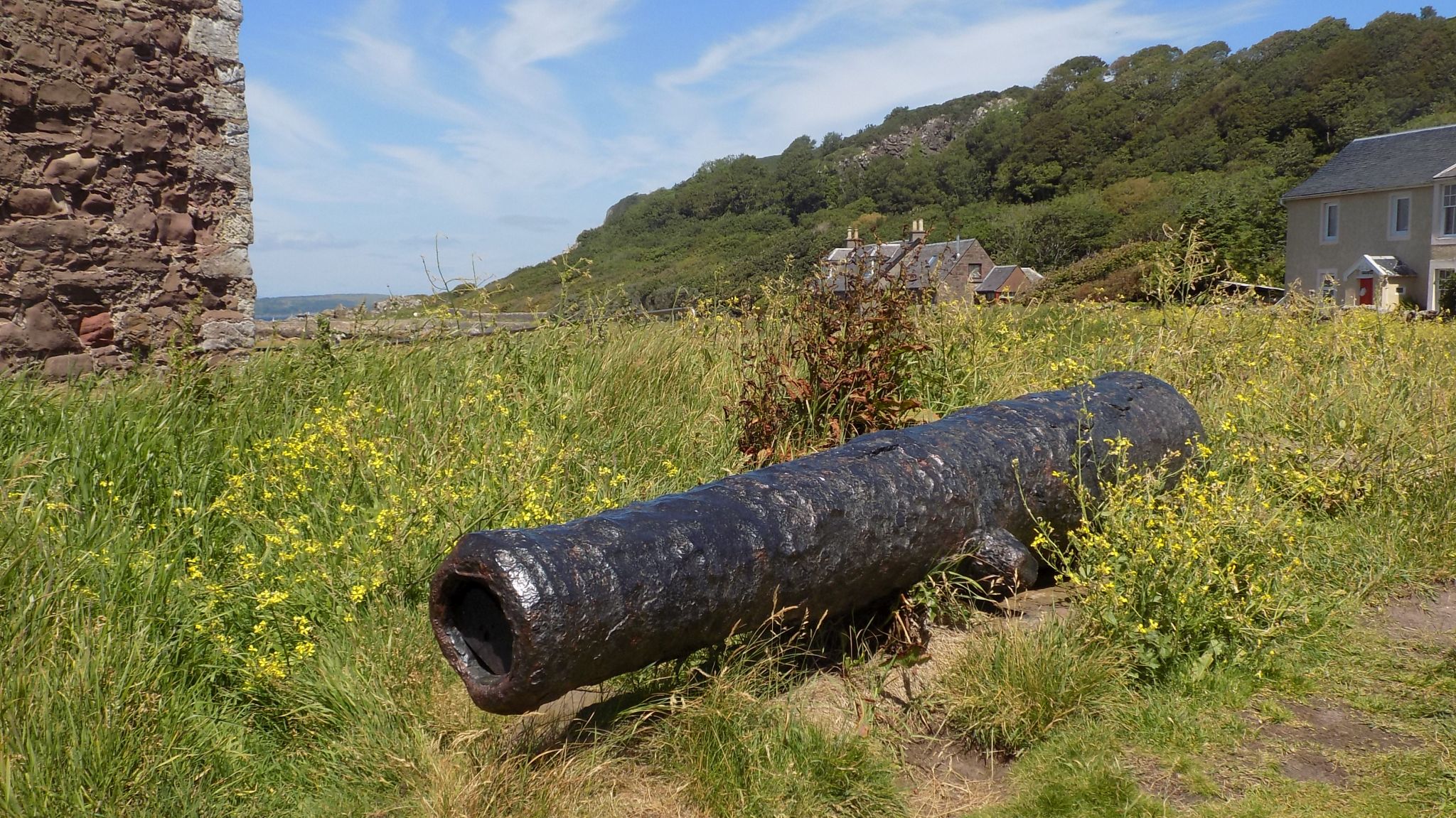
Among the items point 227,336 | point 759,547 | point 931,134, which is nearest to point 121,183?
point 227,336

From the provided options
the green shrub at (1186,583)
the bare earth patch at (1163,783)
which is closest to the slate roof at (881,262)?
the green shrub at (1186,583)

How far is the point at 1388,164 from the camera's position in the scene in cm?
3841

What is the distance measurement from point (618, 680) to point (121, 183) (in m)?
5.50

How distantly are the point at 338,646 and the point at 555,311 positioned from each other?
4.52 meters

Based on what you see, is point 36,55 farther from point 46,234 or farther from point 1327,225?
point 1327,225

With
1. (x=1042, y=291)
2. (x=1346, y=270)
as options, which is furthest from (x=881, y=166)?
(x=1042, y=291)

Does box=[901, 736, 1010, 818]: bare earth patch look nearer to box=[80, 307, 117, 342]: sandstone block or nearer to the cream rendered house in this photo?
box=[80, 307, 117, 342]: sandstone block

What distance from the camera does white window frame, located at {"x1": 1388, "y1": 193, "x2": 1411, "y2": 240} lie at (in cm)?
3697

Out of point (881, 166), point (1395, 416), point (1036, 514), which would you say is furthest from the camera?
point (881, 166)

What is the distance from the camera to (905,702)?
3.26 meters

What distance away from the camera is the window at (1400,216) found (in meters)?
37.1

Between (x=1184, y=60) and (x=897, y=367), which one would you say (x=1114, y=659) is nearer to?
(x=897, y=367)

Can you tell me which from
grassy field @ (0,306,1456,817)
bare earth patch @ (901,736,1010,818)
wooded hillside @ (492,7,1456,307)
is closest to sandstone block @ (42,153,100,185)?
grassy field @ (0,306,1456,817)

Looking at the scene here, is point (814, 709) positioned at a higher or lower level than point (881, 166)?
lower
